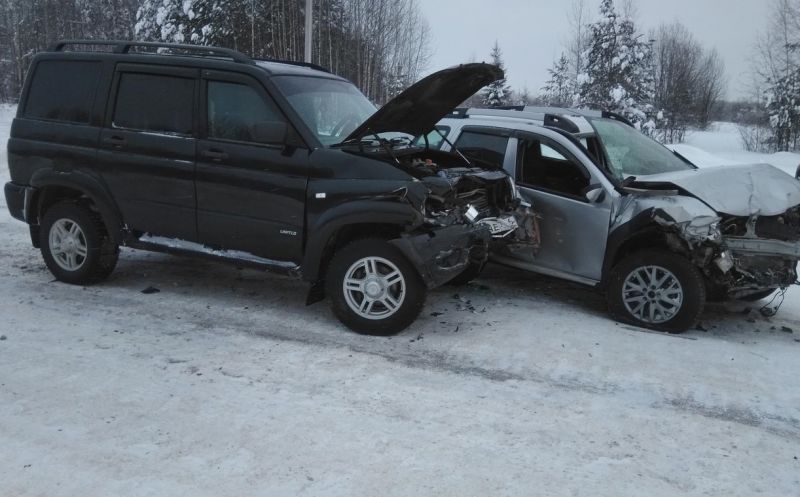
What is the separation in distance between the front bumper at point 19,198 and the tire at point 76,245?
23 centimetres

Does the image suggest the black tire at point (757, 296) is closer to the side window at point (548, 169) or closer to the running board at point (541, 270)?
the running board at point (541, 270)

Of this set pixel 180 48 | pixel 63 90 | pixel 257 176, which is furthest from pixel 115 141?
pixel 257 176

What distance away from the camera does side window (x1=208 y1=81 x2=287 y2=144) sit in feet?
17.3

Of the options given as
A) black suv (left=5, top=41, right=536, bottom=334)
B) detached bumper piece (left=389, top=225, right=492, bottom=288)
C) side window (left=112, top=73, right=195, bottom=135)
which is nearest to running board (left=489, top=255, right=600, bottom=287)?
black suv (left=5, top=41, right=536, bottom=334)

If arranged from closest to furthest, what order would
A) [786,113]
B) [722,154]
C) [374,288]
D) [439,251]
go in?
[439,251] < [374,288] < [722,154] < [786,113]

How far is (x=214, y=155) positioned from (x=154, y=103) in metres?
0.85

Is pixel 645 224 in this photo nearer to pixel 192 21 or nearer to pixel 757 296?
pixel 757 296

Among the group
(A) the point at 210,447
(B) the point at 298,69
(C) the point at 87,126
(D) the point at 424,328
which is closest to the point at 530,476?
(A) the point at 210,447

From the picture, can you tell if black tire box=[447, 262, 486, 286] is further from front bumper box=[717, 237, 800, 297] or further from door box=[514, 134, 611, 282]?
front bumper box=[717, 237, 800, 297]

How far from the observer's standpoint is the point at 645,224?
5.54 m

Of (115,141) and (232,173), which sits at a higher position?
(115,141)

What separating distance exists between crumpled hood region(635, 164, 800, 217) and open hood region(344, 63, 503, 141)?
196 centimetres

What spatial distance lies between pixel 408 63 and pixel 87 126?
3319 cm

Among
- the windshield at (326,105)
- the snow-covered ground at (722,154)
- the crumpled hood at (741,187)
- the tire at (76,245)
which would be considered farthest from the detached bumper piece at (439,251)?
the snow-covered ground at (722,154)
